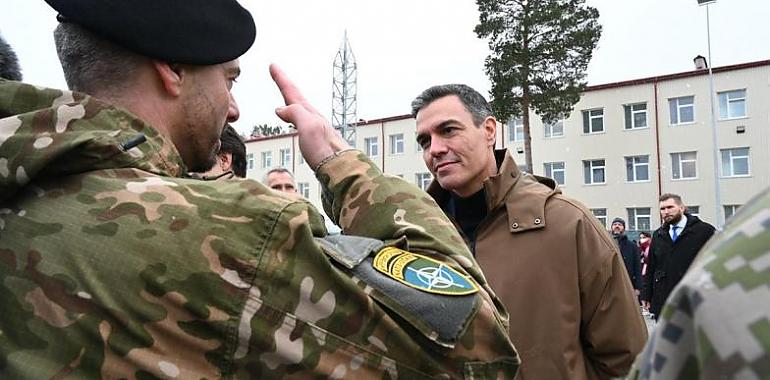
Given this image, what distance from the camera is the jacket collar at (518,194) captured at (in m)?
2.60

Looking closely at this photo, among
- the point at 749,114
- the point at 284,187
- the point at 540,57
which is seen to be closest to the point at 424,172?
the point at 540,57

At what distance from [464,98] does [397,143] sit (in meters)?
32.5

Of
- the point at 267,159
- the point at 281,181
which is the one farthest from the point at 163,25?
the point at 267,159

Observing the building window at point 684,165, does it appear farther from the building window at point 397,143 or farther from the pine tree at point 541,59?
the building window at point 397,143

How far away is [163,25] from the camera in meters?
1.29

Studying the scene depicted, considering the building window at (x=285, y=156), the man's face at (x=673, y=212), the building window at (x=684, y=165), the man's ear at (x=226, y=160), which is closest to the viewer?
the man's ear at (x=226, y=160)

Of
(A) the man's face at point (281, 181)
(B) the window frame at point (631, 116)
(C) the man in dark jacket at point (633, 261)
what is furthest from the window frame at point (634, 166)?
(A) the man's face at point (281, 181)

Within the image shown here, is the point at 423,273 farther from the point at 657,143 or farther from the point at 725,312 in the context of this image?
the point at 657,143

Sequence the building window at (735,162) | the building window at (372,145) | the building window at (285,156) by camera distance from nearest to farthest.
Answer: the building window at (735,162) → the building window at (372,145) → the building window at (285,156)

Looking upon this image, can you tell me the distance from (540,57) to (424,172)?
9873mm

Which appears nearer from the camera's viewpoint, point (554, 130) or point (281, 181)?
point (281, 181)

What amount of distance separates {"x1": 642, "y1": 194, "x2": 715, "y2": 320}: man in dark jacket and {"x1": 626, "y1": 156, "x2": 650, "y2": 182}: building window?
21.6 m

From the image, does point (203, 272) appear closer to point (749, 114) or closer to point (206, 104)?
point (206, 104)

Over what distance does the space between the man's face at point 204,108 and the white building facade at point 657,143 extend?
2361 centimetres
